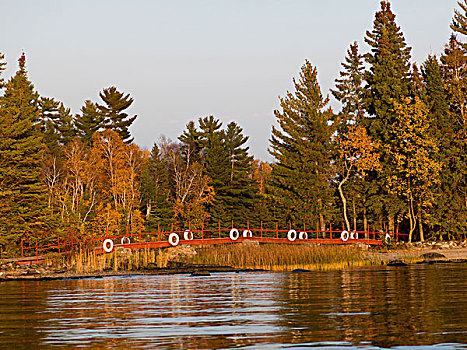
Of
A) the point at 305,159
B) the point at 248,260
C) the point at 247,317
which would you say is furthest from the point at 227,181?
the point at 247,317

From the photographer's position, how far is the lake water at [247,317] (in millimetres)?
9367

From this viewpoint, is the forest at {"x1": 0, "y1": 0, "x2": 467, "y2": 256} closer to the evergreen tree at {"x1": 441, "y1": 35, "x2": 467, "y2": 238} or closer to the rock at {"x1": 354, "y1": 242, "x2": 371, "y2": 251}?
the evergreen tree at {"x1": 441, "y1": 35, "x2": 467, "y2": 238}

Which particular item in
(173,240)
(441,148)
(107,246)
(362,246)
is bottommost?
(362,246)

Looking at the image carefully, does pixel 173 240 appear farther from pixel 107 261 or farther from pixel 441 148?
pixel 441 148

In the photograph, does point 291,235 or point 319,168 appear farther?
point 319,168

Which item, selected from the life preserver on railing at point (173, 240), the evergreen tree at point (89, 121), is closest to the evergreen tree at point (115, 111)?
the evergreen tree at point (89, 121)

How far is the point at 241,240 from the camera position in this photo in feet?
148

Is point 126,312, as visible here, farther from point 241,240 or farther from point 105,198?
point 105,198

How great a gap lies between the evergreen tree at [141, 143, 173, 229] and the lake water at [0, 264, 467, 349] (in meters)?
48.4

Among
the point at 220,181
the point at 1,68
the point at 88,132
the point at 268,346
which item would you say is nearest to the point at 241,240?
the point at 1,68

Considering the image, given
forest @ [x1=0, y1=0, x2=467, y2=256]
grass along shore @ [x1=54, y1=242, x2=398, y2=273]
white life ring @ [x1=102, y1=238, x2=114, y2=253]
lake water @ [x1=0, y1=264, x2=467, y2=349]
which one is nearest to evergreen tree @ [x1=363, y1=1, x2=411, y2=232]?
forest @ [x1=0, y1=0, x2=467, y2=256]

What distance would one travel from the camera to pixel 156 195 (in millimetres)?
73688

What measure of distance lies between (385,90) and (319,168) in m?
10.1

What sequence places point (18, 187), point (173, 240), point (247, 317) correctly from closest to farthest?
1. point (247, 317)
2. point (173, 240)
3. point (18, 187)
